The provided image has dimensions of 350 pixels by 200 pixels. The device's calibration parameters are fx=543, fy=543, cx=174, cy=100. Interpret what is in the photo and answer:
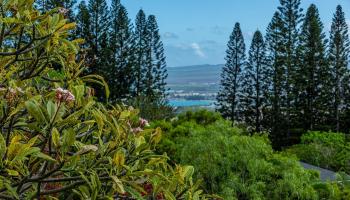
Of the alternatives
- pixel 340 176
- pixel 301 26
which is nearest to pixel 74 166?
pixel 340 176

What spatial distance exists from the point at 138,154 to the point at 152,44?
1036 inches

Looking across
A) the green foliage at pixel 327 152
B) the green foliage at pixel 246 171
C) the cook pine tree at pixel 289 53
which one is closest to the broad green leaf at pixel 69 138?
the green foliage at pixel 246 171

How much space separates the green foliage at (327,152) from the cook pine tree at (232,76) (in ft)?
42.0

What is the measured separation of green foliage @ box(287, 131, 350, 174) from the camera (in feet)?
39.2

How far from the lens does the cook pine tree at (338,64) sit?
25.0 m

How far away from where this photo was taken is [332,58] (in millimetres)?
25531

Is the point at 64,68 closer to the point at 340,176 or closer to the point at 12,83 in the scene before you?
the point at 12,83

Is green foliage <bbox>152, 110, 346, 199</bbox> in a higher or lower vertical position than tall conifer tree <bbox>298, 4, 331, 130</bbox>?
lower

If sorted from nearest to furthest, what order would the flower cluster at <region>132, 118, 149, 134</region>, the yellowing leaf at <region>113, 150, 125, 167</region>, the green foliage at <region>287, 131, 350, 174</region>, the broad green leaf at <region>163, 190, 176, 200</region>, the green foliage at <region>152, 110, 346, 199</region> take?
the yellowing leaf at <region>113, 150, 125, 167</region> → the broad green leaf at <region>163, 190, 176, 200</region> → the flower cluster at <region>132, 118, 149, 134</region> → the green foliage at <region>152, 110, 346, 199</region> → the green foliage at <region>287, 131, 350, 174</region>

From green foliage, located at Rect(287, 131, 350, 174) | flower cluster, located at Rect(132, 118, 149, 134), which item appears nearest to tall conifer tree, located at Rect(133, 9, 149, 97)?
green foliage, located at Rect(287, 131, 350, 174)

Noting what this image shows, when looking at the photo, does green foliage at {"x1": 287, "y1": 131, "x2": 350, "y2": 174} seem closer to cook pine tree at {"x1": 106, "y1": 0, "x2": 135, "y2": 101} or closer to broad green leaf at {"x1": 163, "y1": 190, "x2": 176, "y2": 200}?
broad green leaf at {"x1": 163, "y1": 190, "x2": 176, "y2": 200}

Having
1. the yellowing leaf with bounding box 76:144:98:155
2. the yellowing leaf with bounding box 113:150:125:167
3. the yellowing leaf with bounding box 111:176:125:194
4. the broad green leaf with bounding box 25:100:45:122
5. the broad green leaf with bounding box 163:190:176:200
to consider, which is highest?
the broad green leaf with bounding box 25:100:45:122

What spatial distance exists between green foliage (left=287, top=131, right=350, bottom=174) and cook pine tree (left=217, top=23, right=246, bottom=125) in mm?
12813

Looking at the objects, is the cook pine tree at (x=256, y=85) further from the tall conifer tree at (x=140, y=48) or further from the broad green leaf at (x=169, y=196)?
the broad green leaf at (x=169, y=196)
